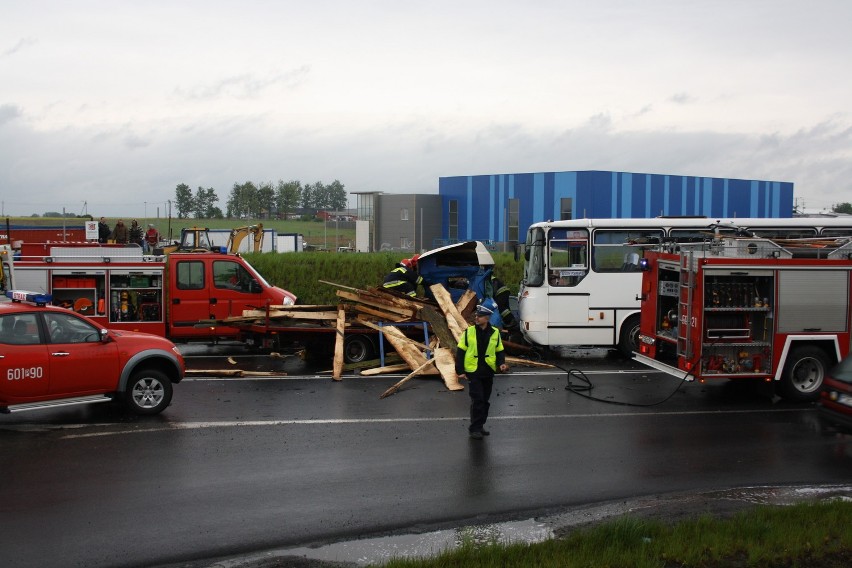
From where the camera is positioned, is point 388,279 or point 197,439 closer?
point 197,439

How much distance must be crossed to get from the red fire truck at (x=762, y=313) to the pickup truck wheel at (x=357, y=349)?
6137 millimetres

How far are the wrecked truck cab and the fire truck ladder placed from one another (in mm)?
6272

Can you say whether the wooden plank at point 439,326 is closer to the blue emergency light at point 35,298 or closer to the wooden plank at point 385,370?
the wooden plank at point 385,370

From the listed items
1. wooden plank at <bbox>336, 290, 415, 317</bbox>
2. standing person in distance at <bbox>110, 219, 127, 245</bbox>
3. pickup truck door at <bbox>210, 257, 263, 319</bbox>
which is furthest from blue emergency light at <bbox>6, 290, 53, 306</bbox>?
standing person in distance at <bbox>110, 219, 127, 245</bbox>

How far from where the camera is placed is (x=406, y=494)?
862 cm

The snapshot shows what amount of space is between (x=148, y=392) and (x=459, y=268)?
9.14m

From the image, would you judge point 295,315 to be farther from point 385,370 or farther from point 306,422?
point 306,422

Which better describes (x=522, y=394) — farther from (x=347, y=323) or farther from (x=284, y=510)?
(x=284, y=510)

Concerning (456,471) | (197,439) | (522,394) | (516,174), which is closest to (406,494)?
(456,471)

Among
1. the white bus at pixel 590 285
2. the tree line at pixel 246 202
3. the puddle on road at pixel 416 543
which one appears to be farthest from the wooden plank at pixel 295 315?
the tree line at pixel 246 202

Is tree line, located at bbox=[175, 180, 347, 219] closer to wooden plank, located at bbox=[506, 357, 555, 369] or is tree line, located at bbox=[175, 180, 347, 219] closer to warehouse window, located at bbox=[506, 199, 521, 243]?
warehouse window, located at bbox=[506, 199, 521, 243]

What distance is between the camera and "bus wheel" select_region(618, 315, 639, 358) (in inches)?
701

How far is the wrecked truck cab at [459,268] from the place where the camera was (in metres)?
19.2

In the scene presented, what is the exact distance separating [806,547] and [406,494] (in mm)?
3705
